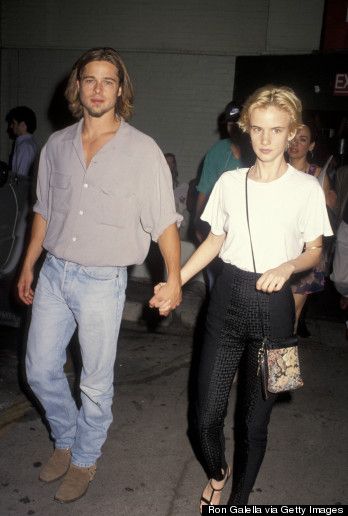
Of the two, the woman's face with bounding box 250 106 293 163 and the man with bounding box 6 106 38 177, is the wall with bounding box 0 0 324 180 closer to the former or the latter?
the man with bounding box 6 106 38 177

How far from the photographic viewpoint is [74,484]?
2727 millimetres

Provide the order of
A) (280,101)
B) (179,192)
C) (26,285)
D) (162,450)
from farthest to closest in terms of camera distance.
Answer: (179,192), (162,450), (26,285), (280,101)

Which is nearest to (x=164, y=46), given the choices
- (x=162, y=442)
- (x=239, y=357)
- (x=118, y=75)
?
(x=118, y=75)

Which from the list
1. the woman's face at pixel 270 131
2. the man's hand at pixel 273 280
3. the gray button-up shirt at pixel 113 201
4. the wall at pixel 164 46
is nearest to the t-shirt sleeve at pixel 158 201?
the gray button-up shirt at pixel 113 201

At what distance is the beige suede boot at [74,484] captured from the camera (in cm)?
269

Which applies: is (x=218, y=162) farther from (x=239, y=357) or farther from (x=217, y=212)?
(x=239, y=357)

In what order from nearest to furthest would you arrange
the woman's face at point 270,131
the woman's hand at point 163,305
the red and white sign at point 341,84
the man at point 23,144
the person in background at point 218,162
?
the woman's face at point 270,131, the woman's hand at point 163,305, the person in background at point 218,162, the man at point 23,144, the red and white sign at point 341,84

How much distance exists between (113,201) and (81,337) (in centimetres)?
73

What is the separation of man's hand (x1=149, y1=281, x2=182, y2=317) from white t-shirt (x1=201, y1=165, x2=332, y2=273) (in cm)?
33

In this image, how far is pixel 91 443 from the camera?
2725 mm

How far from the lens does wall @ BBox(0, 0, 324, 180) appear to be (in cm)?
761

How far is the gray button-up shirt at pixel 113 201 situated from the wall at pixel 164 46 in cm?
583

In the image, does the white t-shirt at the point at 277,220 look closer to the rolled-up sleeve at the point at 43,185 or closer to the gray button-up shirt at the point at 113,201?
the gray button-up shirt at the point at 113,201

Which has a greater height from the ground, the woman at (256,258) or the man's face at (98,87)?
the man's face at (98,87)
